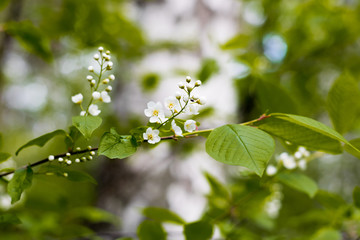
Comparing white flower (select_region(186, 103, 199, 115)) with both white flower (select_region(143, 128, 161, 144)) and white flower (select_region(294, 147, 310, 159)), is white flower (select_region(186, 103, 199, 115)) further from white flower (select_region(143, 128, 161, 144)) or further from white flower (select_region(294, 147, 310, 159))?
white flower (select_region(294, 147, 310, 159))

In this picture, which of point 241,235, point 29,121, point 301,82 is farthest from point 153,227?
point 29,121

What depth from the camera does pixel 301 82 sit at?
1.92 m

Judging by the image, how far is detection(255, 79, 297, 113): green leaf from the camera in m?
0.81

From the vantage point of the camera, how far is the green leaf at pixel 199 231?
0.77 m

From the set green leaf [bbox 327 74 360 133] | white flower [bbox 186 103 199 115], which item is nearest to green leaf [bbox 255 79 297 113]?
green leaf [bbox 327 74 360 133]

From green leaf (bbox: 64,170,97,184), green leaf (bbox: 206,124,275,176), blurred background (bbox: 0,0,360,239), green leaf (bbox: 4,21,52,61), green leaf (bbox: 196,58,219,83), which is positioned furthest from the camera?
blurred background (bbox: 0,0,360,239)

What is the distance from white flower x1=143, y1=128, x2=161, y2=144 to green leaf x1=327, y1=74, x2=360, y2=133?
0.50 m

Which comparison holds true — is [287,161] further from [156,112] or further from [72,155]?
[72,155]

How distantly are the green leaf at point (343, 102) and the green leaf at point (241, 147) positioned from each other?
35 centimetres

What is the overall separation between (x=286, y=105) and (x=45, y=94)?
7726 mm

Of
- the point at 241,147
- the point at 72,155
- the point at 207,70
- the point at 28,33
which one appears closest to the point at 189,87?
the point at 241,147

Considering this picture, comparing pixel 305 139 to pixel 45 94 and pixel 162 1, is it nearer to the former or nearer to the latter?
pixel 162 1

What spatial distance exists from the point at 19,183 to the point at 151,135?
0.85ft

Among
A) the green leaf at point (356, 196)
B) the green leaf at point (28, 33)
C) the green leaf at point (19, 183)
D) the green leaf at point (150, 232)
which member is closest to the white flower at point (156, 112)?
the green leaf at point (19, 183)
